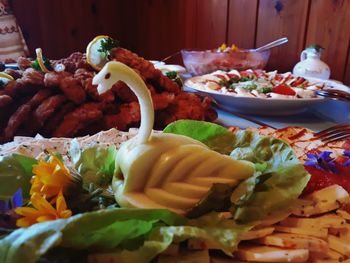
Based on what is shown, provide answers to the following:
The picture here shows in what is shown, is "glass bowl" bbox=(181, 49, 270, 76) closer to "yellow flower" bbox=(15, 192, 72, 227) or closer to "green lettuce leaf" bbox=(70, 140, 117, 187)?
"green lettuce leaf" bbox=(70, 140, 117, 187)

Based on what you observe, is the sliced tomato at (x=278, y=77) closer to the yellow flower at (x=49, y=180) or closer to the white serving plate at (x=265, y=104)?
the white serving plate at (x=265, y=104)

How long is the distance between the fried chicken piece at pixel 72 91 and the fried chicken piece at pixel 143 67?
0.20 metres

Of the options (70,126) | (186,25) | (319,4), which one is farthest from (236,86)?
(186,25)

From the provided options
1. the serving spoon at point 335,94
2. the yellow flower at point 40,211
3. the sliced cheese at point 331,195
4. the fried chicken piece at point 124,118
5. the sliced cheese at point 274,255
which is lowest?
the fried chicken piece at point 124,118

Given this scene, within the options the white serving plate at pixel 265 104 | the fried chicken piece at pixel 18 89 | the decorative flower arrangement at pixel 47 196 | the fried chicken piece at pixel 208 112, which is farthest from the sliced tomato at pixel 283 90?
the decorative flower arrangement at pixel 47 196

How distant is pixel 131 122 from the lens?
46.3 inches

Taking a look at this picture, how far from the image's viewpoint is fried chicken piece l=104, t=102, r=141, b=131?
1161 mm

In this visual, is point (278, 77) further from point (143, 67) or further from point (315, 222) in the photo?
point (315, 222)

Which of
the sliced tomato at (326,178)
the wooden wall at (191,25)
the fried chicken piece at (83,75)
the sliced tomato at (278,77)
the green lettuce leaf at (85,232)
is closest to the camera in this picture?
the green lettuce leaf at (85,232)

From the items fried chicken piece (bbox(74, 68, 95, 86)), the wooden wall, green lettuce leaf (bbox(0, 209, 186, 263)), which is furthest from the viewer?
the wooden wall

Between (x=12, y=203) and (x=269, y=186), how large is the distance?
0.42 metres

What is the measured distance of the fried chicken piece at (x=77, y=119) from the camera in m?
1.10

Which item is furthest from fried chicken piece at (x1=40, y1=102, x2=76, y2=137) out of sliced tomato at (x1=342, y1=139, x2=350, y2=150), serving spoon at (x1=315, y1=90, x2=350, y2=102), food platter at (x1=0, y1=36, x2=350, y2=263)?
serving spoon at (x1=315, y1=90, x2=350, y2=102)

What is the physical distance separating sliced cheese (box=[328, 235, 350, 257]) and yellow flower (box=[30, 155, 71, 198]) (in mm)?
429
